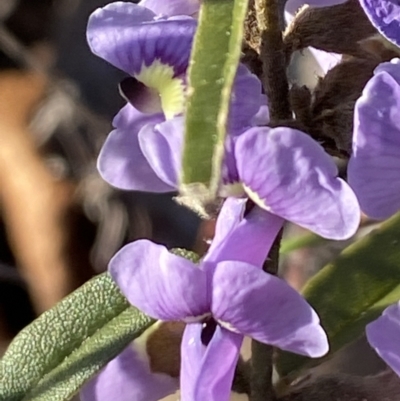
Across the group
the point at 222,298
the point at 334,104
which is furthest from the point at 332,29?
the point at 222,298

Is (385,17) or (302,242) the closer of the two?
(385,17)

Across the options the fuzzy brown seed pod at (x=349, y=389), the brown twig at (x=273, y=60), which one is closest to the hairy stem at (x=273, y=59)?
the brown twig at (x=273, y=60)

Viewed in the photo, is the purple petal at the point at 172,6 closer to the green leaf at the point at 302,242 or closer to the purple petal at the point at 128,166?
the purple petal at the point at 128,166

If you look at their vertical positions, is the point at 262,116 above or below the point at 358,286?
above

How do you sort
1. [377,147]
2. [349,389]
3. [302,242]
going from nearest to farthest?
[377,147] < [349,389] < [302,242]

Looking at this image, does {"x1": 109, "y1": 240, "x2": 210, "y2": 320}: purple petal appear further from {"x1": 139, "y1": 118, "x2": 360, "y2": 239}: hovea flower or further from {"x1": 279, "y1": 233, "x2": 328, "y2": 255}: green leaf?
{"x1": 279, "y1": 233, "x2": 328, "y2": 255}: green leaf

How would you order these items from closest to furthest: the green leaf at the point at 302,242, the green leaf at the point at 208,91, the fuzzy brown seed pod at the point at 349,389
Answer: the green leaf at the point at 208,91 < the fuzzy brown seed pod at the point at 349,389 < the green leaf at the point at 302,242

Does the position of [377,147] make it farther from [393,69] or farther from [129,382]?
[129,382]
